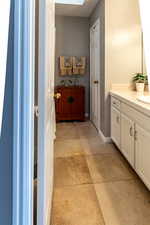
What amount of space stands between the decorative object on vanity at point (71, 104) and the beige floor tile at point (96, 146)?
4.51 ft

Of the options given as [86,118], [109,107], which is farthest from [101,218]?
[86,118]

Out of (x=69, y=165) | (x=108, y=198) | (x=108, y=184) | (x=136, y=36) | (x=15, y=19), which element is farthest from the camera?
(x=136, y=36)

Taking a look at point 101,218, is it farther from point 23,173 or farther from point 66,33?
point 66,33

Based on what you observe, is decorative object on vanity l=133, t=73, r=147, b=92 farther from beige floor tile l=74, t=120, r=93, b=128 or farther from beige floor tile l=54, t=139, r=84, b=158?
beige floor tile l=74, t=120, r=93, b=128

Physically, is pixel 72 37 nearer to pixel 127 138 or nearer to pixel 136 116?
pixel 127 138

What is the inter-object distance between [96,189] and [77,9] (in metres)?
3.79

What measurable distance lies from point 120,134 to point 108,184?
0.87 meters

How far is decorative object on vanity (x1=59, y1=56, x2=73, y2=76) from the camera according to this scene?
5062mm

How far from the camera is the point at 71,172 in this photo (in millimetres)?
2480

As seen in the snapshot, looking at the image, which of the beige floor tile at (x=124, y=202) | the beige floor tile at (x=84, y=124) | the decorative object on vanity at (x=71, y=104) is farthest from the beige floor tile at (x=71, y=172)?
the decorative object on vanity at (x=71, y=104)

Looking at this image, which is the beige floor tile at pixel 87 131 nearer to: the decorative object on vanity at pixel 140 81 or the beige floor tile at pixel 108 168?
the beige floor tile at pixel 108 168

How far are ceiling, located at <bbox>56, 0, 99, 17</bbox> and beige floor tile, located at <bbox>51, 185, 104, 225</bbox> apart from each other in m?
3.31

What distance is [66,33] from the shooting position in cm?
514

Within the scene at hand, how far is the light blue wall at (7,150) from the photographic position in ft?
2.63
